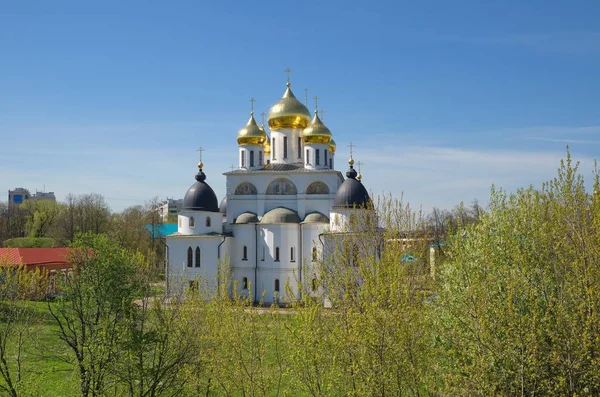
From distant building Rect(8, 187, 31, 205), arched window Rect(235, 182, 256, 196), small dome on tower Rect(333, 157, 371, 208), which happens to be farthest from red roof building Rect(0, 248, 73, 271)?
distant building Rect(8, 187, 31, 205)

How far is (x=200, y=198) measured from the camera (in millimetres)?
30766

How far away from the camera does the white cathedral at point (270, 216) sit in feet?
98.4

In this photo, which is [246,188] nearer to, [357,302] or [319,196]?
[319,196]

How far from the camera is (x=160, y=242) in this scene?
56.3 m

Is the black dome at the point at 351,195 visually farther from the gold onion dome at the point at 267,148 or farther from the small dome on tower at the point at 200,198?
the gold onion dome at the point at 267,148

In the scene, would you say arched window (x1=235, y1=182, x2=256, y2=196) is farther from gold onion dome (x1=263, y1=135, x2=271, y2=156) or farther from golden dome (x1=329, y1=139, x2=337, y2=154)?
golden dome (x1=329, y1=139, x2=337, y2=154)

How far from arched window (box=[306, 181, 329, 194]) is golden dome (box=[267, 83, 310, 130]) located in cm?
465

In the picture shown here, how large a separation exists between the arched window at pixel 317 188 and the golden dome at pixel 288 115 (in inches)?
183

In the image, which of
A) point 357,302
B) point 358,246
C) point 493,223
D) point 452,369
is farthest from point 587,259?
point 358,246

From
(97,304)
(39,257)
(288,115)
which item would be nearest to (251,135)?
(288,115)

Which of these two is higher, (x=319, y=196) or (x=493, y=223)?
(x=319, y=196)

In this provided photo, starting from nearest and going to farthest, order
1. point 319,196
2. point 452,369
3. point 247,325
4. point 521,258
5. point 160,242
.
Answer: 1. point 521,258
2. point 452,369
3. point 247,325
4. point 319,196
5. point 160,242

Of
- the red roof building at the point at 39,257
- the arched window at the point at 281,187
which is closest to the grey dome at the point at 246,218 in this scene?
the arched window at the point at 281,187

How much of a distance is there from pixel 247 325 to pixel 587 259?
6.44 metres
